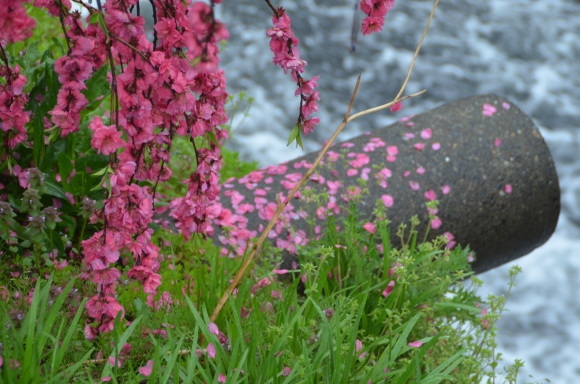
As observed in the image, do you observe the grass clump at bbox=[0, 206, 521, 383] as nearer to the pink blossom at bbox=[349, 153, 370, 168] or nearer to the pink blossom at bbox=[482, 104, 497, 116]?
the pink blossom at bbox=[349, 153, 370, 168]

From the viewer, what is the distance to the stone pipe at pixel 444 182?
3.78m

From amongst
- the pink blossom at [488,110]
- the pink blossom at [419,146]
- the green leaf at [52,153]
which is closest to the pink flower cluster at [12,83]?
the green leaf at [52,153]

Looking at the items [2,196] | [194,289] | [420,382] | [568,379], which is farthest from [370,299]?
[568,379]

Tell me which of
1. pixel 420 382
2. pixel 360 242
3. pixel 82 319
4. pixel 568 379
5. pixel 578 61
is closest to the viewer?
pixel 420 382

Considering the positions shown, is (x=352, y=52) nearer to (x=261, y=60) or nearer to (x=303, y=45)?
(x=303, y=45)

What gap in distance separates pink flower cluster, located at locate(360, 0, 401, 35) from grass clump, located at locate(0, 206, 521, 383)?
761 mm

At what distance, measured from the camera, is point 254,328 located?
216 cm

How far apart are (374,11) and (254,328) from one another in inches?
36.1

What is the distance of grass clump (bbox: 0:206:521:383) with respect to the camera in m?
2.03

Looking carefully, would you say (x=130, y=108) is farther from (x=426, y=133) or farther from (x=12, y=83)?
(x=426, y=133)

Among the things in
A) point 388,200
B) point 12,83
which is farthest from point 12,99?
point 388,200

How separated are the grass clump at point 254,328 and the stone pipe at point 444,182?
41cm

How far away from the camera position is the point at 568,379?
5.63m

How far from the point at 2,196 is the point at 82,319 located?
0.62m
